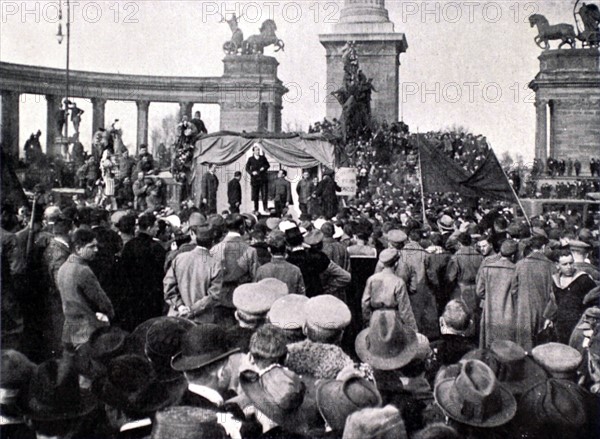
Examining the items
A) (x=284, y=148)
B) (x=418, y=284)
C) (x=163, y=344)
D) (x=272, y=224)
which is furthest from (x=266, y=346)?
(x=284, y=148)

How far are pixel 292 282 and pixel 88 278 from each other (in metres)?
1.75

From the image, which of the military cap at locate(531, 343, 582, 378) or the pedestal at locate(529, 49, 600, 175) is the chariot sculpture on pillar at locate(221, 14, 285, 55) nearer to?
the pedestal at locate(529, 49, 600, 175)

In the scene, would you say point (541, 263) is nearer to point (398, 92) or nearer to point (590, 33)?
point (398, 92)

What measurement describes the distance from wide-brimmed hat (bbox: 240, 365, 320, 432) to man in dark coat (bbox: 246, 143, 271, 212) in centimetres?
1355

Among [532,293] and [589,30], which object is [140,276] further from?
[589,30]

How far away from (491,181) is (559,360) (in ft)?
22.7

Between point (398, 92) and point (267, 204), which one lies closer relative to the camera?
point (267, 204)

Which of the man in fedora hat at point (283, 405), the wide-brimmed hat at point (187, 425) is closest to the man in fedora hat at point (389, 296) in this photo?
the man in fedora hat at point (283, 405)

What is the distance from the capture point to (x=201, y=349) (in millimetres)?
4184

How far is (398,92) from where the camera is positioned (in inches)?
1326

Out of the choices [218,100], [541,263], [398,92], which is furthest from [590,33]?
[541,263]

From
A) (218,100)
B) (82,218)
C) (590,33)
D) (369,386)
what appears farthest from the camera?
(218,100)

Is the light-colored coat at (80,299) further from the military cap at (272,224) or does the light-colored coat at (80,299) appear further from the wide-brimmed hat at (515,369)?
the military cap at (272,224)

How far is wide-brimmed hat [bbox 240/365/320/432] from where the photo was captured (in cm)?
369
